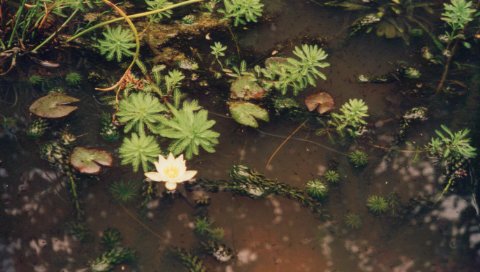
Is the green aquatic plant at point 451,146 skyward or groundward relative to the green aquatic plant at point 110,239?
skyward

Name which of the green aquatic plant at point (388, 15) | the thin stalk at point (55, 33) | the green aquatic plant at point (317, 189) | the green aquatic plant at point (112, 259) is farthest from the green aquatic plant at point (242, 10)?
the green aquatic plant at point (112, 259)

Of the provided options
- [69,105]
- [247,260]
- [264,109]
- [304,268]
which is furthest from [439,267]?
[69,105]

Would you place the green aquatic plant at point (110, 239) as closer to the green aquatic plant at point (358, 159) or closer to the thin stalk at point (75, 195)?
the thin stalk at point (75, 195)

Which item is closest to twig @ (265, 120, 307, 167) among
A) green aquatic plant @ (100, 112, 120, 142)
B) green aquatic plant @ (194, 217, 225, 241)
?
green aquatic plant @ (194, 217, 225, 241)

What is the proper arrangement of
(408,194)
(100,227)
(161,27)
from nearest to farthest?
(100,227) < (408,194) < (161,27)

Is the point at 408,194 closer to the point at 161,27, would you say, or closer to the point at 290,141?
the point at 290,141
